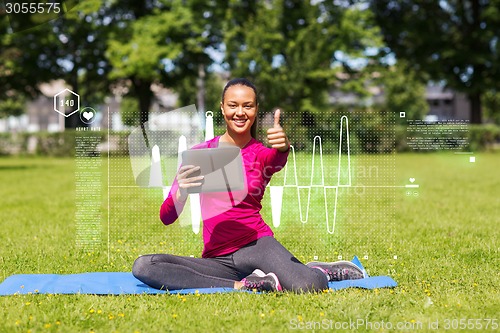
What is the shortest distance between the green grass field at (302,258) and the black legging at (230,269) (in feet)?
0.56

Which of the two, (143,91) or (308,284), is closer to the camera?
(308,284)

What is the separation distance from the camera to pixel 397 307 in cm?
468

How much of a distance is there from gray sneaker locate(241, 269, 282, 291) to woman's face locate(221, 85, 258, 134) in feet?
3.90

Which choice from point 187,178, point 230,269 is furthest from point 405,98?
point 187,178

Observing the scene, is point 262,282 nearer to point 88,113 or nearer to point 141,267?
point 141,267

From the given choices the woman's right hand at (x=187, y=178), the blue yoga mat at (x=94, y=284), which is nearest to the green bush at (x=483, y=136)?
the blue yoga mat at (x=94, y=284)

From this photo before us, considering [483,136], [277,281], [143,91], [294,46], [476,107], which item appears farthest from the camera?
[476,107]

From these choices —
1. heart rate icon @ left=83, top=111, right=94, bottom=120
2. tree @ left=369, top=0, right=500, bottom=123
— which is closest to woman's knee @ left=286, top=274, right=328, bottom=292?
→ heart rate icon @ left=83, top=111, right=94, bottom=120

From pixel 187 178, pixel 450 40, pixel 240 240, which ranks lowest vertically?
pixel 240 240

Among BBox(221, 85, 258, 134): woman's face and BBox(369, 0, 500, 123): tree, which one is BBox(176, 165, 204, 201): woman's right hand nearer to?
BBox(221, 85, 258, 134): woman's face

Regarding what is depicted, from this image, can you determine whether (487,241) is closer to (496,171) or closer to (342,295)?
(342,295)

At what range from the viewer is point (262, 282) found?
505 centimetres

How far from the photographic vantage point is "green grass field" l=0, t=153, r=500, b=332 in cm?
437

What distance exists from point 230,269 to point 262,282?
0.40m
